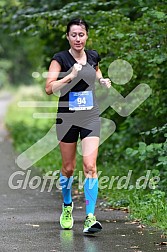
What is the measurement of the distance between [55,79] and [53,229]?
1608 mm

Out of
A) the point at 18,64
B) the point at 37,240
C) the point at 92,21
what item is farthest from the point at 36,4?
the point at 18,64

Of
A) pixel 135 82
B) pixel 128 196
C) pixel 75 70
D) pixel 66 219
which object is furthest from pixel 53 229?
pixel 135 82

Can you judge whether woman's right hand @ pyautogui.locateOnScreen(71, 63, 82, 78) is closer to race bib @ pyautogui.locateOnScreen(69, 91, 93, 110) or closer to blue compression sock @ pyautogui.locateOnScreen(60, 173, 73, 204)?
race bib @ pyautogui.locateOnScreen(69, 91, 93, 110)

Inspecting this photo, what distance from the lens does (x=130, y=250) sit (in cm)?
707

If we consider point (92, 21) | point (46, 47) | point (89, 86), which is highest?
point (46, 47)

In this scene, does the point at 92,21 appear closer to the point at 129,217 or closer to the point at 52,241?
the point at 129,217

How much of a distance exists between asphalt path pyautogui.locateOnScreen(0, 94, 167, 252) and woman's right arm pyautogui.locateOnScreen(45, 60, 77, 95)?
4.86 feet

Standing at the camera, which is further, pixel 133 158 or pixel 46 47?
pixel 46 47

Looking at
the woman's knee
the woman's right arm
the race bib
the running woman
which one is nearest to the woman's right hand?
the woman's right arm

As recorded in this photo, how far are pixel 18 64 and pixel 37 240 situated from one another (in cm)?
8189

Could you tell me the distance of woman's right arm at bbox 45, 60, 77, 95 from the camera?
770 cm

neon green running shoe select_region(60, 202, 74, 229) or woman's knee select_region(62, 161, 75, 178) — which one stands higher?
woman's knee select_region(62, 161, 75, 178)

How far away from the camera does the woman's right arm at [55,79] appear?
7.70 meters

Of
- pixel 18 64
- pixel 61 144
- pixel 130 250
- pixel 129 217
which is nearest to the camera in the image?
pixel 130 250
